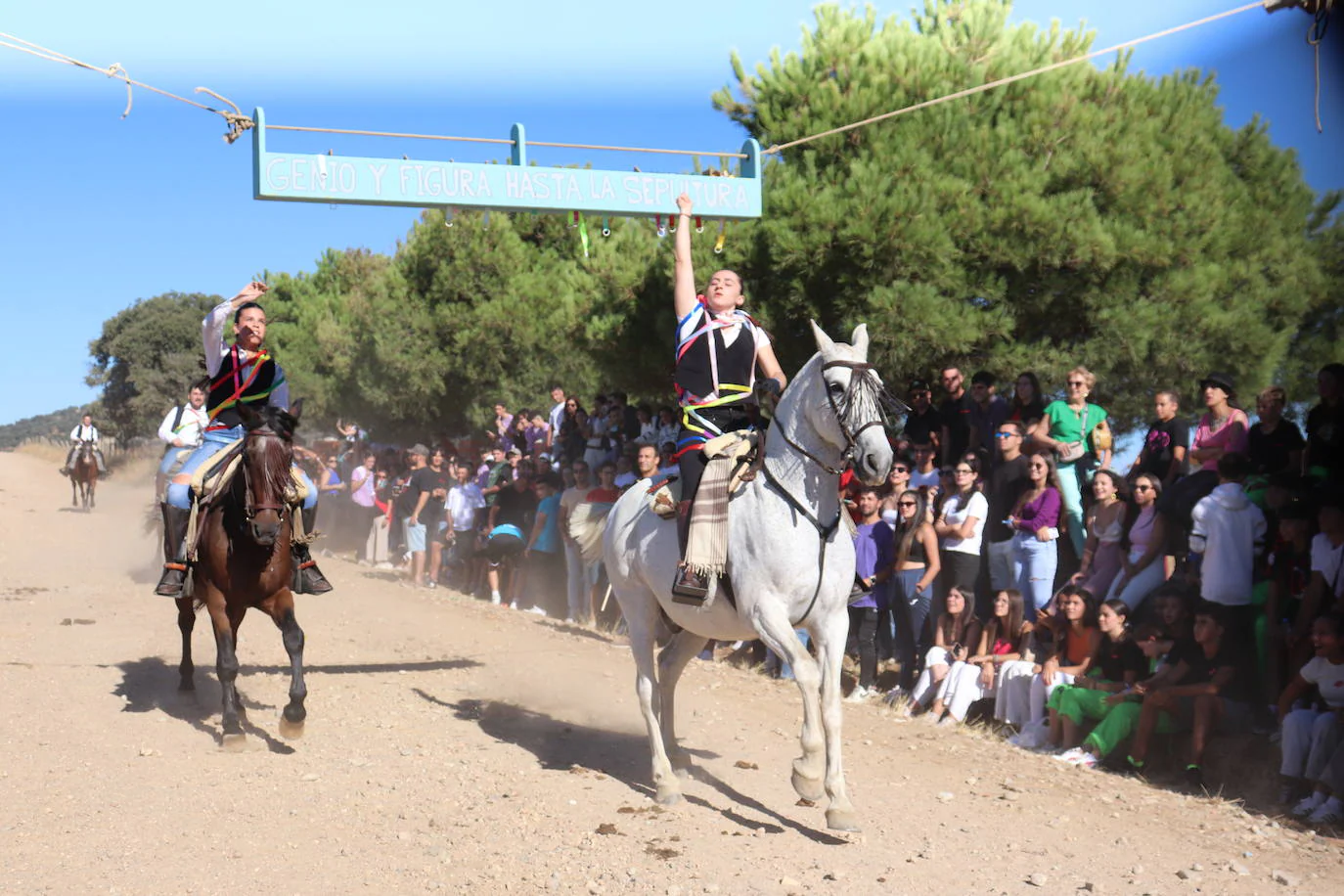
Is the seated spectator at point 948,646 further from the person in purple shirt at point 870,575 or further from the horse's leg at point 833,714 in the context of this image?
the horse's leg at point 833,714

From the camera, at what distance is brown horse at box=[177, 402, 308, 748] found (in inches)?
340

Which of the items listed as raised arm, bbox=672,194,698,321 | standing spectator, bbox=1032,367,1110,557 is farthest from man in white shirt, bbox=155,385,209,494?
standing spectator, bbox=1032,367,1110,557

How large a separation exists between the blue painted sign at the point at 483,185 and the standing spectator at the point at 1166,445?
4.03 meters

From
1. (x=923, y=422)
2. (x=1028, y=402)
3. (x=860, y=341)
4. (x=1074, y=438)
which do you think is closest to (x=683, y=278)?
(x=860, y=341)

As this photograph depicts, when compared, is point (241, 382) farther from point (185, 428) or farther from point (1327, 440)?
point (1327, 440)

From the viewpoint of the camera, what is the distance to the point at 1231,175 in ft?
50.7

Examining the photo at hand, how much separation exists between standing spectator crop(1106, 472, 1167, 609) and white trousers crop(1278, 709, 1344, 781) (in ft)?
5.88

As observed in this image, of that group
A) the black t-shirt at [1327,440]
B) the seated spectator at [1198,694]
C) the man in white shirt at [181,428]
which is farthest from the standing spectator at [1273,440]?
the man in white shirt at [181,428]

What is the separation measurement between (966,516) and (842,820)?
16.0 feet

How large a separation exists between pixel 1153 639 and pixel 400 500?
15.9 m

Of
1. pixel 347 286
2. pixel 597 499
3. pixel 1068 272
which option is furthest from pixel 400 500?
pixel 347 286

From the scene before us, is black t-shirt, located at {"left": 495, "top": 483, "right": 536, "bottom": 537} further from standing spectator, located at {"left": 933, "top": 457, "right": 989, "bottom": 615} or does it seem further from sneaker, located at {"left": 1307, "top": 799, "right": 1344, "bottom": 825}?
sneaker, located at {"left": 1307, "top": 799, "right": 1344, "bottom": 825}

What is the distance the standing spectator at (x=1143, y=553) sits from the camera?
987cm

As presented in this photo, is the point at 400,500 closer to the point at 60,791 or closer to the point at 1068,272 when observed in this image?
the point at 1068,272
